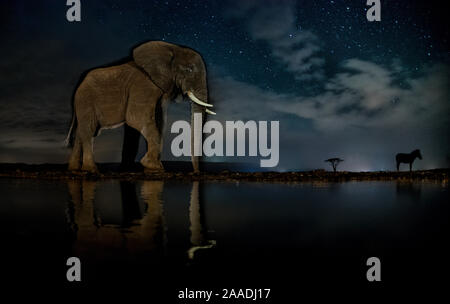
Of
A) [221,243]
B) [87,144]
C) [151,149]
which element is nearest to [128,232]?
[221,243]

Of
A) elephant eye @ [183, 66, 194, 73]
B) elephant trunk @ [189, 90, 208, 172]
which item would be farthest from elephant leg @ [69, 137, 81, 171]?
elephant eye @ [183, 66, 194, 73]

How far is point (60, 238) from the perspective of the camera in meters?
2.97

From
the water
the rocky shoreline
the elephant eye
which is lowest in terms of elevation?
the water

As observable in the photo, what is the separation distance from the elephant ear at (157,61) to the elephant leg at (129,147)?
3.27 m

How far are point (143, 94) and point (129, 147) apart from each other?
3.27 meters

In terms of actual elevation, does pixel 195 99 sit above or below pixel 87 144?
above

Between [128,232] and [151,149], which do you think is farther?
[151,149]

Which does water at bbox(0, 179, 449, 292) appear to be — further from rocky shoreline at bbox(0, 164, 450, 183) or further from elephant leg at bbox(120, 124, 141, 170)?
elephant leg at bbox(120, 124, 141, 170)

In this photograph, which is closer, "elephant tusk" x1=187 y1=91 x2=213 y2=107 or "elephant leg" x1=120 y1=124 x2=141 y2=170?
"elephant tusk" x1=187 y1=91 x2=213 y2=107

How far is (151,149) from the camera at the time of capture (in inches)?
485

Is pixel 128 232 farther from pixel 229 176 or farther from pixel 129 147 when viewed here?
pixel 129 147

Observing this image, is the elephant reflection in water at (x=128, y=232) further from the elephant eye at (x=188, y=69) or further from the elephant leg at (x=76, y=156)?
the elephant leg at (x=76, y=156)

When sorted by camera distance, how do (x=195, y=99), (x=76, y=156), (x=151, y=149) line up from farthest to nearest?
(x=76, y=156) → (x=195, y=99) → (x=151, y=149)

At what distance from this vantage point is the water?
7.20 ft
